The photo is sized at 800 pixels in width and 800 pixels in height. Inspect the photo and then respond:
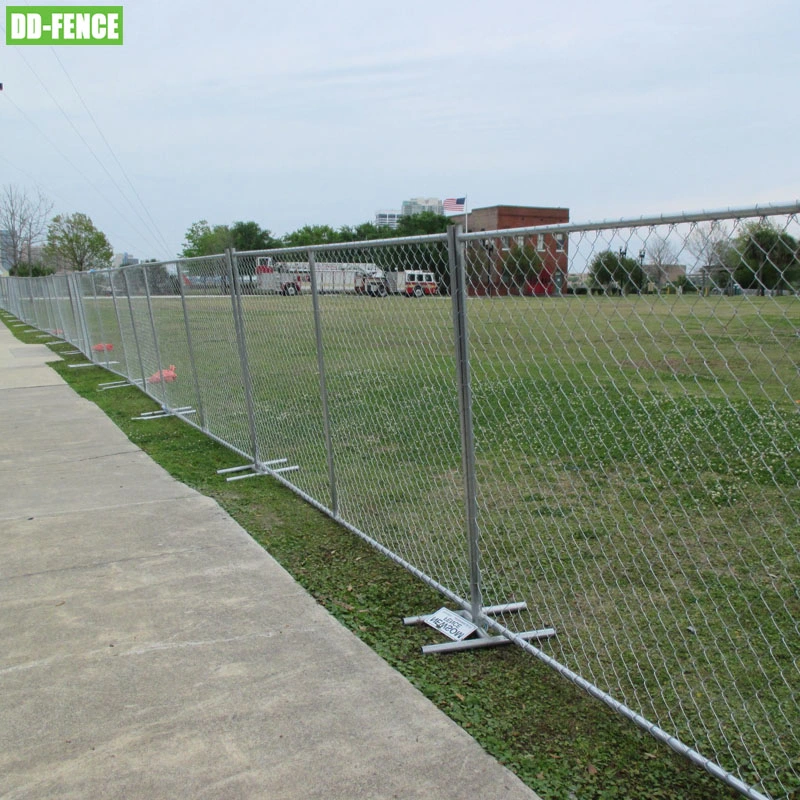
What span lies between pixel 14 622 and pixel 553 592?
265 cm

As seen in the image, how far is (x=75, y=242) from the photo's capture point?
52.3 metres

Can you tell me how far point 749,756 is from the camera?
2.42 m

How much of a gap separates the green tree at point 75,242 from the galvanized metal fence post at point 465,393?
178ft

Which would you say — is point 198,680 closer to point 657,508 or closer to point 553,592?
point 553,592

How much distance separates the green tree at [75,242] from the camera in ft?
171

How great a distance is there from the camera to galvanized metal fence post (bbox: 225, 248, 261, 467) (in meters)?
5.84

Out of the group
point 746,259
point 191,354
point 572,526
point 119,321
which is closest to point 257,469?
point 191,354

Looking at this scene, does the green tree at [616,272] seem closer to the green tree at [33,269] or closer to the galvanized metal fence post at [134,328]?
the galvanized metal fence post at [134,328]

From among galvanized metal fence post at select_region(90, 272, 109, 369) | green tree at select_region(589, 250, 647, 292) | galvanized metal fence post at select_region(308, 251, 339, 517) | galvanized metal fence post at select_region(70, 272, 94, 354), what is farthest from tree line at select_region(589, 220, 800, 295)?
galvanized metal fence post at select_region(70, 272, 94, 354)

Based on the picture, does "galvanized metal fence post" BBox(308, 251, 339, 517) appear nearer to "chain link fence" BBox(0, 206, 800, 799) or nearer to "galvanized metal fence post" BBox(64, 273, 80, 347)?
"chain link fence" BBox(0, 206, 800, 799)

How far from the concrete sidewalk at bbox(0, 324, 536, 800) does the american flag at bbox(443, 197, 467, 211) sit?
34.1 m

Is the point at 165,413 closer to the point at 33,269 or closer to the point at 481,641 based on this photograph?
the point at 481,641

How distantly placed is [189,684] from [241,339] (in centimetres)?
358

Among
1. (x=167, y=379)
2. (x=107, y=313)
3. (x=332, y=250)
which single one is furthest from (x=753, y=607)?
(x=107, y=313)
